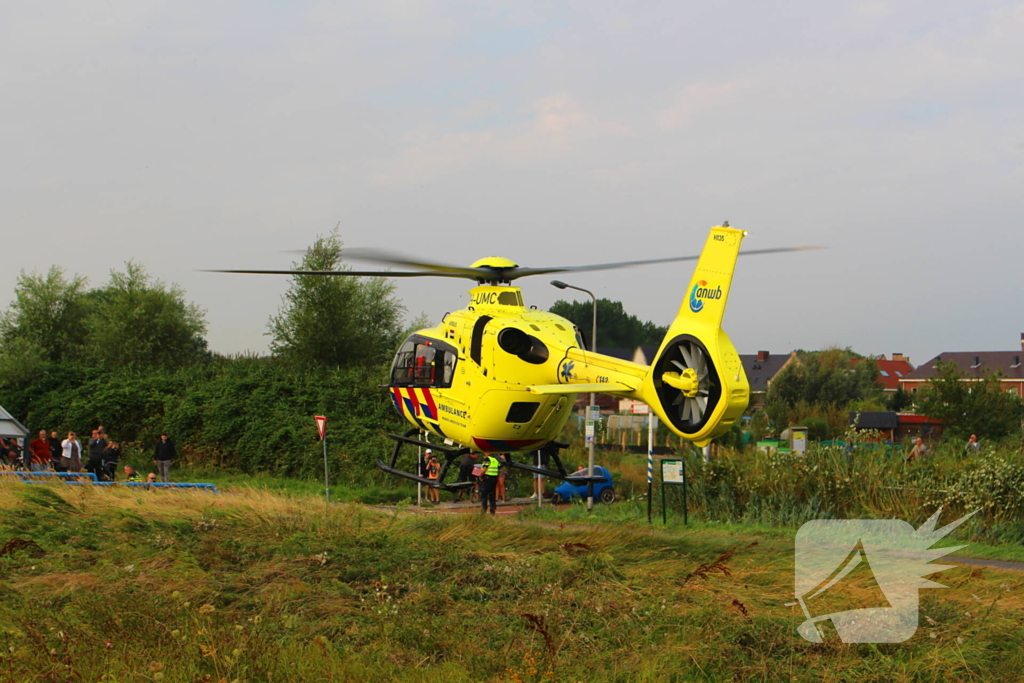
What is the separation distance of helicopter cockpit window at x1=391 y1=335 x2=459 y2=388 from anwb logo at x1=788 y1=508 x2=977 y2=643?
734 cm

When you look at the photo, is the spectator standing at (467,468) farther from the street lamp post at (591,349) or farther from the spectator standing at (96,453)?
the spectator standing at (96,453)

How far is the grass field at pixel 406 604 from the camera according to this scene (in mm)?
9148

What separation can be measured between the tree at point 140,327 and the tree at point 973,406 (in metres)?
35.2

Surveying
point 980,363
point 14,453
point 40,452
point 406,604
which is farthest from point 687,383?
point 980,363

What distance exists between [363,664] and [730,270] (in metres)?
7.96

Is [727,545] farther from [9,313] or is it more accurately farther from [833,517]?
[9,313]

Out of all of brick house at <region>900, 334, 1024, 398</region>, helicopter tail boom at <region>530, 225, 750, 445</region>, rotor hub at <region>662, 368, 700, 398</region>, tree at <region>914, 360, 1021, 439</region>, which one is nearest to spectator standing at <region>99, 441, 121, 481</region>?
helicopter tail boom at <region>530, 225, 750, 445</region>

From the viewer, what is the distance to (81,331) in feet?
168

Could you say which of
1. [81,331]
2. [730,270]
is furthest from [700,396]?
[81,331]

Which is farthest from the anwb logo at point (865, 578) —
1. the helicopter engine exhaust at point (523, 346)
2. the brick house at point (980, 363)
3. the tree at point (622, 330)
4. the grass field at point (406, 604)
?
the brick house at point (980, 363)

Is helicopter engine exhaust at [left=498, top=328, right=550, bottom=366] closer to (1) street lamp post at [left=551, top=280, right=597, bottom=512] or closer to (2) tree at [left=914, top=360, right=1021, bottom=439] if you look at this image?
(1) street lamp post at [left=551, top=280, right=597, bottom=512]

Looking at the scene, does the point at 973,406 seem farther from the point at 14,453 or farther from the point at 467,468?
the point at 14,453

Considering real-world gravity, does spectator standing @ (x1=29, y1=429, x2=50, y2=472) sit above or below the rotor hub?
Answer: below

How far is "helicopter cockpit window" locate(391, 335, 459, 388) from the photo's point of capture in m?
19.4
